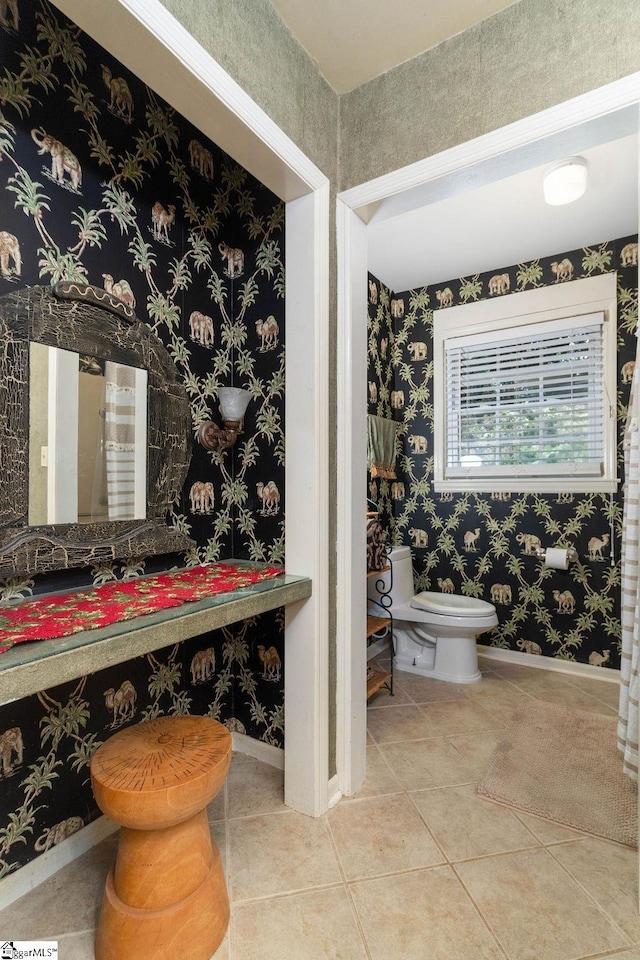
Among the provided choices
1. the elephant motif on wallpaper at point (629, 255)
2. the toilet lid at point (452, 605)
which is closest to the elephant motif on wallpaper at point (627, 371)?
the elephant motif on wallpaper at point (629, 255)

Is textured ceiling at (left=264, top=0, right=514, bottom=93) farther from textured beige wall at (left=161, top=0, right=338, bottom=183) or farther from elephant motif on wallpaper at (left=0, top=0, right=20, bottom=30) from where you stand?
elephant motif on wallpaper at (left=0, top=0, right=20, bottom=30)

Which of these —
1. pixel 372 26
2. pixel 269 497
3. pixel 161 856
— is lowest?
pixel 161 856

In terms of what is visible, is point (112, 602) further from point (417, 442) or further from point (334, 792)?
point (417, 442)

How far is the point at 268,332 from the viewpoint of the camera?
6.49 feet

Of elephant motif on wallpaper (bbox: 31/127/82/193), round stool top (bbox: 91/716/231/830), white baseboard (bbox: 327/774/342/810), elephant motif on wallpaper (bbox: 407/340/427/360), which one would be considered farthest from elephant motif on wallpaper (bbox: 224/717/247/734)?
elephant motif on wallpaper (bbox: 407/340/427/360)

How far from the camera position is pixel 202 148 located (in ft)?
6.26

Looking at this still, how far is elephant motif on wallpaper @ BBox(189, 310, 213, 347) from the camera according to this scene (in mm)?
1908

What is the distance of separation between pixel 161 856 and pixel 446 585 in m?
2.65

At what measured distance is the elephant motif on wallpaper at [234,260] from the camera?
2062 mm

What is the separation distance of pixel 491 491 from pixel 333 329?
2043mm

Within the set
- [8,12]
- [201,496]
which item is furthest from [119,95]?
[201,496]

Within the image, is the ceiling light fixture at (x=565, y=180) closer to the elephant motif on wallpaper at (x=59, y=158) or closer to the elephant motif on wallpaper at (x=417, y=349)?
the elephant motif on wallpaper at (x=417, y=349)

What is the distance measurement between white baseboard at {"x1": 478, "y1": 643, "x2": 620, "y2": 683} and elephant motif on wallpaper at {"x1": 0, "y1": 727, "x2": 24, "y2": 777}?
2.81m

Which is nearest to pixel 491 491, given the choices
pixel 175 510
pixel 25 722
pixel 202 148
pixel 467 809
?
pixel 467 809
